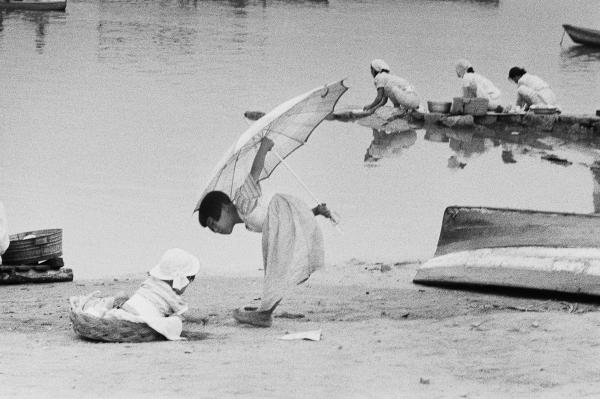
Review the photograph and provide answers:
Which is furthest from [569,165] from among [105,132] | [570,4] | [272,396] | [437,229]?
[570,4]

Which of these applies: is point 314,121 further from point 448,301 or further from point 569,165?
point 569,165

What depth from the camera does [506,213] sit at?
959 centimetres

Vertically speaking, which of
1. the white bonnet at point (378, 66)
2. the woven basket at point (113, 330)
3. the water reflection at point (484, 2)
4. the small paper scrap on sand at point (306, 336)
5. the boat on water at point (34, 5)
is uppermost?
the woven basket at point (113, 330)

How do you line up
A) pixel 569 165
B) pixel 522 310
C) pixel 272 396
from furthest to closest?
1. pixel 569 165
2. pixel 522 310
3. pixel 272 396

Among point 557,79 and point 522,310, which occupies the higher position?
point 522,310

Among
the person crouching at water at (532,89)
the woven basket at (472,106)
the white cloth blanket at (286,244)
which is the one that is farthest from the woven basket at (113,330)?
the person crouching at water at (532,89)

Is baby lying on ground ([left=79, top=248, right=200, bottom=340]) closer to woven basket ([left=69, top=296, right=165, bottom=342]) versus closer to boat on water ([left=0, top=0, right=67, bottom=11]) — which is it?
woven basket ([left=69, top=296, right=165, bottom=342])

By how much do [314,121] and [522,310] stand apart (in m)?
1.68

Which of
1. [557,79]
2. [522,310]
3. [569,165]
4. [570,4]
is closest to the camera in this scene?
[522,310]

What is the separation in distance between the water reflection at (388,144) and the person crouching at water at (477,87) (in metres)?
1.01

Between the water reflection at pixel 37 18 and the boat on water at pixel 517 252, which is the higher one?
the boat on water at pixel 517 252

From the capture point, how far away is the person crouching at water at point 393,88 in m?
18.0

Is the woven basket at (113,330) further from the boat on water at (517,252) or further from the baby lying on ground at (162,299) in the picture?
the boat on water at (517,252)

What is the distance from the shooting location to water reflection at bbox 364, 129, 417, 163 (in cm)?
1791
